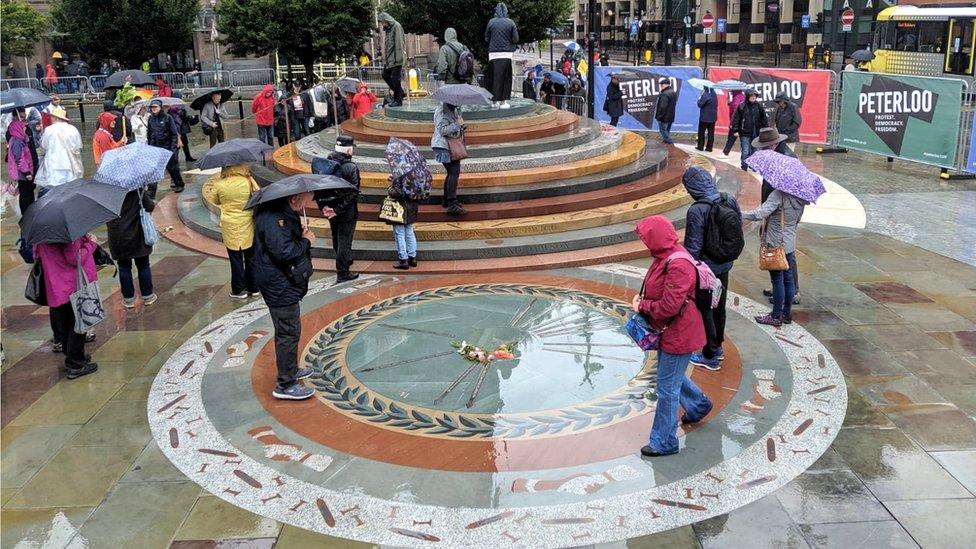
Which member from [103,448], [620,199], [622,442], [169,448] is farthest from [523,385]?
[620,199]

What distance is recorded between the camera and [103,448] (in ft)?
20.3

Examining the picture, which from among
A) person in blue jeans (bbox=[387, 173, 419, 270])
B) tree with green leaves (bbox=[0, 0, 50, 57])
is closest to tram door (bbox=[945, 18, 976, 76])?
person in blue jeans (bbox=[387, 173, 419, 270])

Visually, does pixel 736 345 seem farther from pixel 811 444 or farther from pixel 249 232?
pixel 249 232

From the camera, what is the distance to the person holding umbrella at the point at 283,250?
626 centimetres

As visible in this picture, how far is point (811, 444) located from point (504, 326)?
3.26m

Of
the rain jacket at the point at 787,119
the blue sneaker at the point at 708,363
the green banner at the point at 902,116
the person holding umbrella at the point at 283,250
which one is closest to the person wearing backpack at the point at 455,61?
the rain jacket at the point at 787,119

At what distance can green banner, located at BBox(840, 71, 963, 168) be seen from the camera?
1520 centimetres

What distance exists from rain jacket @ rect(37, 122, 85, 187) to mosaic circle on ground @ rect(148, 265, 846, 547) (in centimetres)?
562

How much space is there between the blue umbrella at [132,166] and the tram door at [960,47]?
2622 centimetres

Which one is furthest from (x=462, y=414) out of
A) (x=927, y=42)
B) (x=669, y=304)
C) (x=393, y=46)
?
(x=927, y=42)

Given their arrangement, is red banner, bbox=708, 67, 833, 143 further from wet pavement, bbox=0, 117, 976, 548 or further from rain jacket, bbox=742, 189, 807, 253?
rain jacket, bbox=742, 189, 807, 253

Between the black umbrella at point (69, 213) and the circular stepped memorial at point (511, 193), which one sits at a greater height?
the black umbrella at point (69, 213)

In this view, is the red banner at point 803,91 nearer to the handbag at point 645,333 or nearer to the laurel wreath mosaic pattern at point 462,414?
the laurel wreath mosaic pattern at point 462,414

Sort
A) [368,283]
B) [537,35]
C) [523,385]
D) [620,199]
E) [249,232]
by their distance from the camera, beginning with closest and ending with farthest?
[523,385] < [249,232] < [368,283] < [620,199] < [537,35]
